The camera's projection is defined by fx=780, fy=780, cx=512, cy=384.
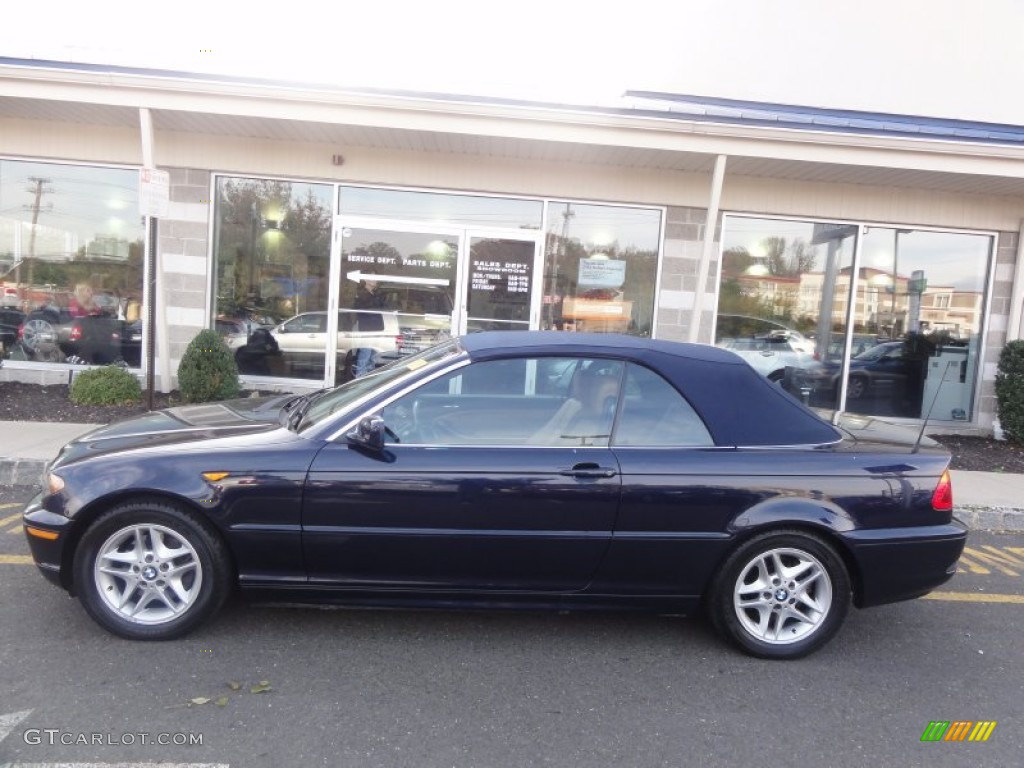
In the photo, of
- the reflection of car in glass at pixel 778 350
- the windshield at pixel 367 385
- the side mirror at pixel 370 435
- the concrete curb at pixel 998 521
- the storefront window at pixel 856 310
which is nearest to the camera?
the side mirror at pixel 370 435

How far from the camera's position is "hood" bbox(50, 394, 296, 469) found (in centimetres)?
367

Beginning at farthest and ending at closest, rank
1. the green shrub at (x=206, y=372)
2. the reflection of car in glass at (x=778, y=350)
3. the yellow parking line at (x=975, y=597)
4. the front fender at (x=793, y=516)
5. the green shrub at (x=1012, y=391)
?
the reflection of car in glass at (x=778, y=350) < the green shrub at (x=1012, y=391) < the green shrub at (x=206, y=372) < the yellow parking line at (x=975, y=597) < the front fender at (x=793, y=516)

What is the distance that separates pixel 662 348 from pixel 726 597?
3.99ft

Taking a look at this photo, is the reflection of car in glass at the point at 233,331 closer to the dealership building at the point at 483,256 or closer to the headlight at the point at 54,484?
the dealership building at the point at 483,256

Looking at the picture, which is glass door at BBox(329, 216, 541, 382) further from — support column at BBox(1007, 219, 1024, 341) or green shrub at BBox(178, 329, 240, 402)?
support column at BBox(1007, 219, 1024, 341)

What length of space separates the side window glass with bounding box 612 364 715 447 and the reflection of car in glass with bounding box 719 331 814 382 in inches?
257

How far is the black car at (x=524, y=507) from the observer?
346 centimetres

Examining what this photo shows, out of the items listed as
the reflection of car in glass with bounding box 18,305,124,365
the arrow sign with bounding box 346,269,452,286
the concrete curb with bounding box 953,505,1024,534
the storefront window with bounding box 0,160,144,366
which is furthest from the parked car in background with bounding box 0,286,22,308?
the concrete curb with bounding box 953,505,1024,534

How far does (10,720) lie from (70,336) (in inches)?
308

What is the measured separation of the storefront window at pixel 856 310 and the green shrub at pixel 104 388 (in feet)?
22.7

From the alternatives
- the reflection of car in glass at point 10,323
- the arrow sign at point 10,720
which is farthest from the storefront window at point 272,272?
the arrow sign at point 10,720

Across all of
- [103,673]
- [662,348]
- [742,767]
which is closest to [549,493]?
[662,348]

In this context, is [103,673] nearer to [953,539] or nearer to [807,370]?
[953,539]

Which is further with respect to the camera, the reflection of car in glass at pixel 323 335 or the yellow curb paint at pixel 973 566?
the reflection of car in glass at pixel 323 335
